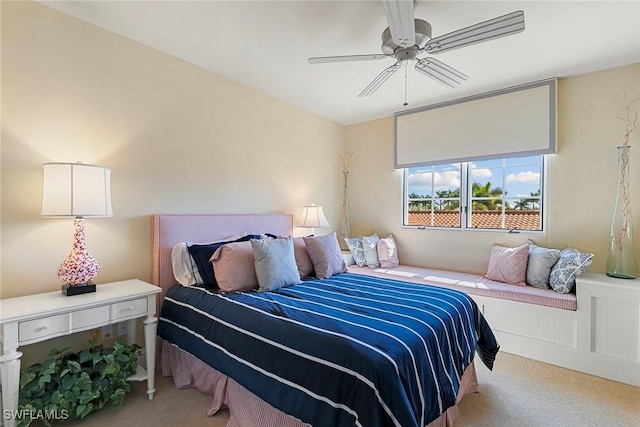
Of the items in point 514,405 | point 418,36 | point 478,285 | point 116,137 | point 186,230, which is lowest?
point 514,405

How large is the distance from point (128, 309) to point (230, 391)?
86 centimetres

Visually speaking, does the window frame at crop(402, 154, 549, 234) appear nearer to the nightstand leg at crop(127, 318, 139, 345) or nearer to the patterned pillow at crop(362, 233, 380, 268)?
the patterned pillow at crop(362, 233, 380, 268)

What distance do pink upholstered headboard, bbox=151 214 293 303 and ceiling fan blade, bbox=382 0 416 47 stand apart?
215 centimetres

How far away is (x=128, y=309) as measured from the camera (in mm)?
1982

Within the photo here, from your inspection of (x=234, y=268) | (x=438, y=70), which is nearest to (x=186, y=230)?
(x=234, y=268)

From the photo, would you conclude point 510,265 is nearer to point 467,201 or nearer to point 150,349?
point 467,201

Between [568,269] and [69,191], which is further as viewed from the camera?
[568,269]

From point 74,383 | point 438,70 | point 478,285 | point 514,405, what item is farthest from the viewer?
point 478,285

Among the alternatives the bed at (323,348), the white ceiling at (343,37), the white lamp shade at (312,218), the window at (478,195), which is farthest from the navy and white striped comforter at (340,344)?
the white ceiling at (343,37)

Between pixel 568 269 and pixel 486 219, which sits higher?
pixel 486 219

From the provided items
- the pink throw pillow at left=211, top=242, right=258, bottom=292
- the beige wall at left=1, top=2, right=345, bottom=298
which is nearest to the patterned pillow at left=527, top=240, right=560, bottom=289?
the pink throw pillow at left=211, top=242, right=258, bottom=292

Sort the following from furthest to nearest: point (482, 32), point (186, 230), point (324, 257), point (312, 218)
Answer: point (312, 218) < point (324, 257) < point (186, 230) < point (482, 32)

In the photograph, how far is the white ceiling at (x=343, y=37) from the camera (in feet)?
6.59

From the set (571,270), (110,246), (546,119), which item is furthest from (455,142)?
(110,246)
